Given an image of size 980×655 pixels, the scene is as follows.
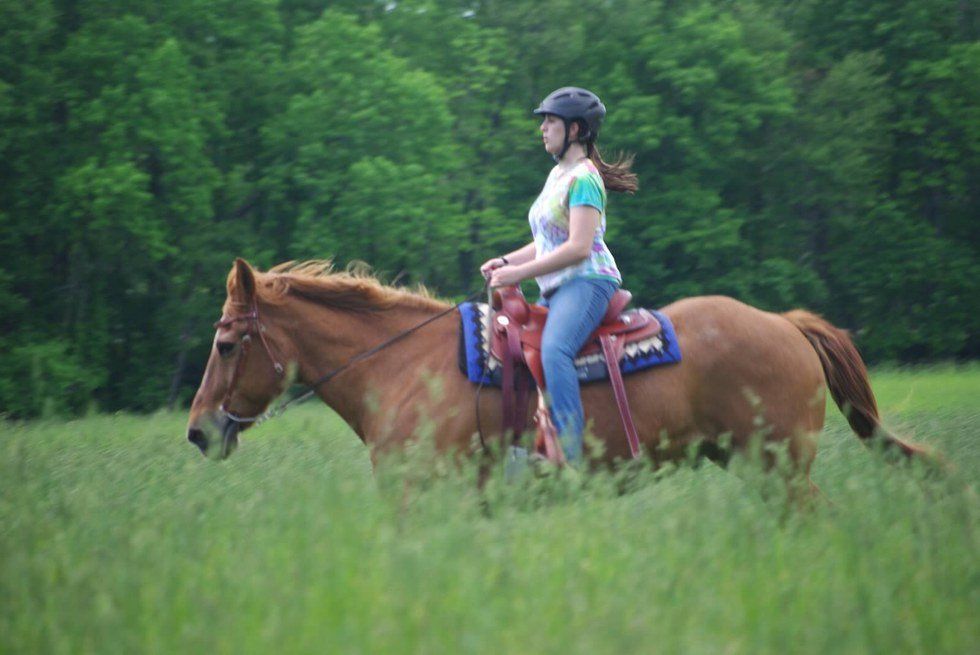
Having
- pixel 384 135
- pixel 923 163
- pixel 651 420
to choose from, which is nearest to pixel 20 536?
pixel 651 420

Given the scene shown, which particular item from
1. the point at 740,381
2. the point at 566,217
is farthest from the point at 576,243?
the point at 740,381

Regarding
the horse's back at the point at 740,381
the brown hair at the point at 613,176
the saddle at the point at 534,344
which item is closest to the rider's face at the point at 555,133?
the brown hair at the point at 613,176

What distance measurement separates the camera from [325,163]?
92.7ft

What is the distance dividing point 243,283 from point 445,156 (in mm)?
23813

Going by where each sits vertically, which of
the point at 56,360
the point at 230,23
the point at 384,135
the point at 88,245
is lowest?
the point at 56,360

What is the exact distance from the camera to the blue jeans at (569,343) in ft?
19.7

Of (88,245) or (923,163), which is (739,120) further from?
(88,245)

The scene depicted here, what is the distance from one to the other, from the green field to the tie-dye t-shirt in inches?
44.3

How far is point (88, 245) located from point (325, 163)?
576 centimetres

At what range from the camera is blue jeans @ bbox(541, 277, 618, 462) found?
601 centimetres

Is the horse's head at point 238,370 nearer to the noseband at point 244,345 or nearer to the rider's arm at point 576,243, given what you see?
the noseband at point 244,345

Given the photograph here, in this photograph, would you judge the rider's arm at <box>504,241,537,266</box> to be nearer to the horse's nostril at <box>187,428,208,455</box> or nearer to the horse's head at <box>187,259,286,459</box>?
the horse's head at <box>187,259,286,459</box>

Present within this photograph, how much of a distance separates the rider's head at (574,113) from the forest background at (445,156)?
52.9 feet

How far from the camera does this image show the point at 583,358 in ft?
20.5
